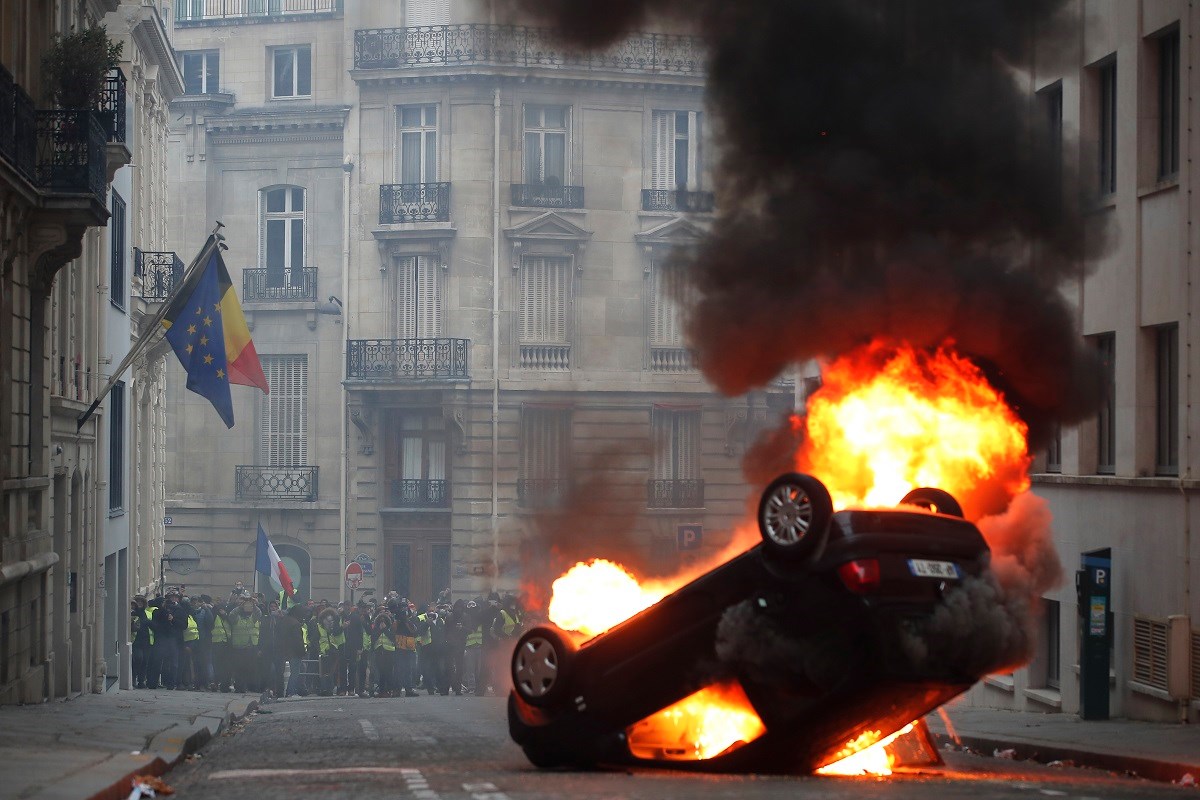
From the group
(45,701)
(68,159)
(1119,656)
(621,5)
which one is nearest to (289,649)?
(45,701)

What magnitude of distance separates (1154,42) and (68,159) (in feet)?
42.4

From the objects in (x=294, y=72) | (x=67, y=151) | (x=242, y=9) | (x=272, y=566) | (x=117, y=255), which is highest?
(x=242, y=9)

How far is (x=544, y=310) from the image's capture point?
38188 millimetres

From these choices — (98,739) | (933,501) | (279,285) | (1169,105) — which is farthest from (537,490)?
(933,501)

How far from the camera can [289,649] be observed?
2822 cm

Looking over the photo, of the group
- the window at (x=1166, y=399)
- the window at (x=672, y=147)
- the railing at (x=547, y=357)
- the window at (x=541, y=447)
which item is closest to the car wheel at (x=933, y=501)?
the window at (x=1166, y=399)

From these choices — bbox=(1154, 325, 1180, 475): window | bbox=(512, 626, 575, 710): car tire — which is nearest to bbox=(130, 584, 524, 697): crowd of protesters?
bbox=(1154, 325, 1180, 475): window

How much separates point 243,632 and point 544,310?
13.0 metres

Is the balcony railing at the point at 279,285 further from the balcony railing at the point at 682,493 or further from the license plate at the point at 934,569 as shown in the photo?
the license plate at the point at 934,569

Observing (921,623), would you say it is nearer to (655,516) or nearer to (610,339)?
(655,516)

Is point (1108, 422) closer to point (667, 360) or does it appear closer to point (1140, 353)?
point (1140, 353)

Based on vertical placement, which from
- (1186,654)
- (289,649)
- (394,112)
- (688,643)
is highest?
(394,112)

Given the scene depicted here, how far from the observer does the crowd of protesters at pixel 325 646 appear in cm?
2767

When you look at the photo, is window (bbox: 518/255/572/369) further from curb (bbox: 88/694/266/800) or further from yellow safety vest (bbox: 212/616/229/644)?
curb (bbox: 88/694/266/800)
